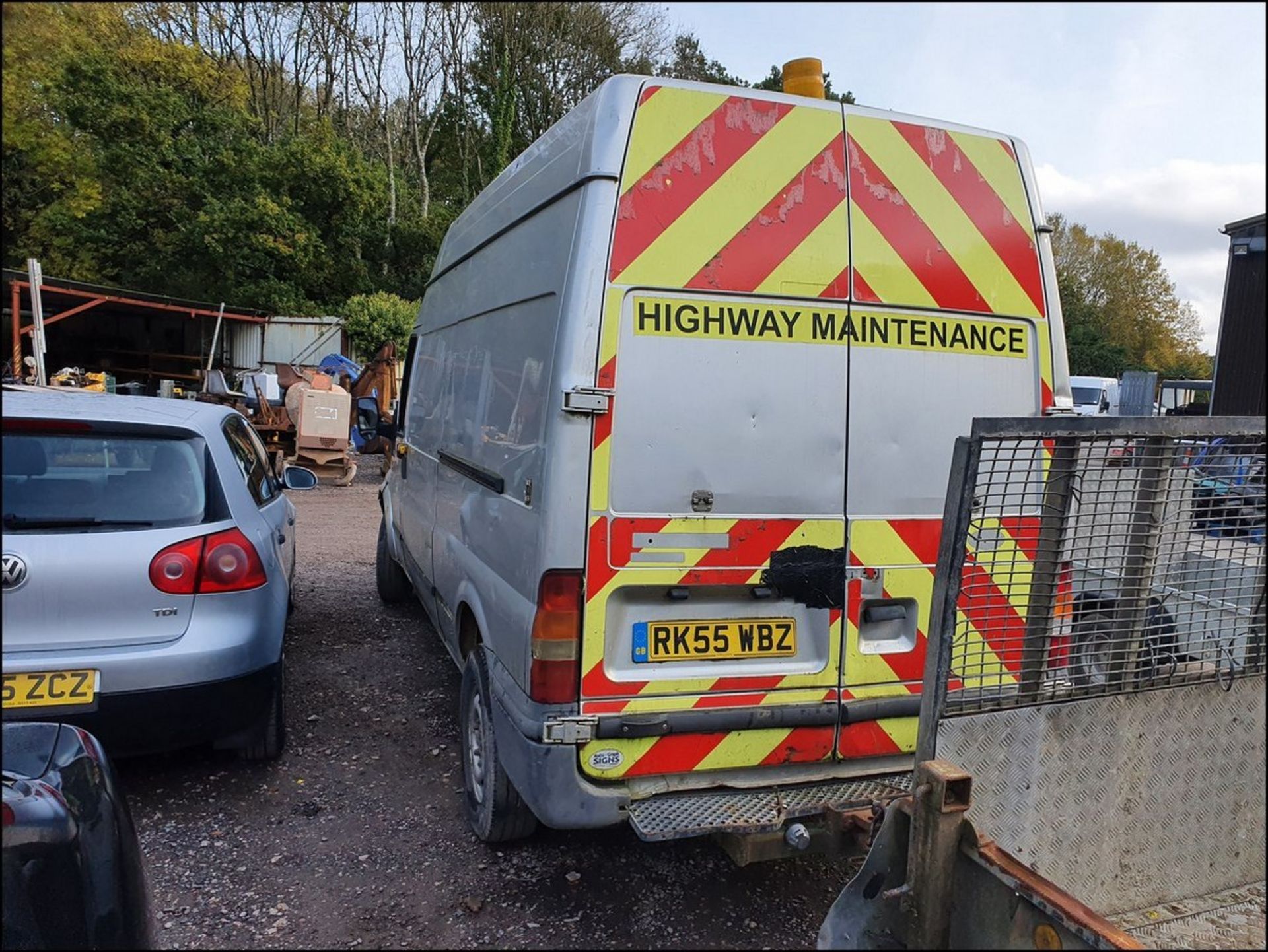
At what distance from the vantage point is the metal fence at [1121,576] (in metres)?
2.05

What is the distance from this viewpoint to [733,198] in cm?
269

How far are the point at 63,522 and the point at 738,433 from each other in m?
2.62

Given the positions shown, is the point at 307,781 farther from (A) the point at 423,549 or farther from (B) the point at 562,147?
(B) the point at 562,147

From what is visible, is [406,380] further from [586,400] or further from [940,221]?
[940,221]

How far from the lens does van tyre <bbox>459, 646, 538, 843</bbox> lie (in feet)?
10.1

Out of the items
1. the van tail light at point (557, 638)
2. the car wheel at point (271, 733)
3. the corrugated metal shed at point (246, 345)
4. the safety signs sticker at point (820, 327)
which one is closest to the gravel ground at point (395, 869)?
the car wheel at point (271, 733)

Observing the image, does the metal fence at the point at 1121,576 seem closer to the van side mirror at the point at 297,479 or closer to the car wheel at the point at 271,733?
the car wheel at the point at 271,733

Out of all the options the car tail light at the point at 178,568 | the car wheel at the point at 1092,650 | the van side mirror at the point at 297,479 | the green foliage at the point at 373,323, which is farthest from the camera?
the green foliage at the point at 373,323

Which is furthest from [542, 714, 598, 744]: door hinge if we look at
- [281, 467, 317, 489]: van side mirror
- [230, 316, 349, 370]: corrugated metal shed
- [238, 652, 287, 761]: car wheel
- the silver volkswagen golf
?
[230, 316, 349, 370]: corrugated metal shed

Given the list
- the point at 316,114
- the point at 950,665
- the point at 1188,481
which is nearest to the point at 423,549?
the point at 950,665

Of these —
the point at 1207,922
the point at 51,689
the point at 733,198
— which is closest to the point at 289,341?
the point at 51,689

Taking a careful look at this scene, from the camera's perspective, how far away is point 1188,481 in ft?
7.09

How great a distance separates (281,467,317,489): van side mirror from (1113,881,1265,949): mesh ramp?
4569mm

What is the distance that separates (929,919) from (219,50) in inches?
602
